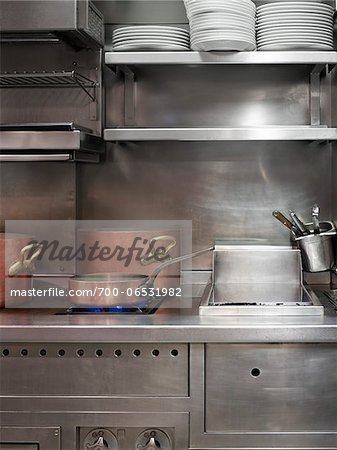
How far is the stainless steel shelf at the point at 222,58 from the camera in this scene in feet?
7.62

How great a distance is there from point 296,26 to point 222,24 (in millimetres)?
272

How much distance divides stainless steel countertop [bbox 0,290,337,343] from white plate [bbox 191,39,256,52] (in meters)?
0.93

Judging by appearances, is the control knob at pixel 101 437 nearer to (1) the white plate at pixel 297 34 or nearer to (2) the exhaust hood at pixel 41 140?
(2) the exhaust hood at pixel 41 140

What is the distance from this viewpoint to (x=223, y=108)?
2.72 m

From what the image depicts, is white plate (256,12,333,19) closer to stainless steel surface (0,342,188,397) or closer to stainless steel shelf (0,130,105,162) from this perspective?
stainless steel shelf (0,130,105,162)

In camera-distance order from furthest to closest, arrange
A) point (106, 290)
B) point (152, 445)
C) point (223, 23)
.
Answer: point (223, 23), point (106, 290), point (152, 445)

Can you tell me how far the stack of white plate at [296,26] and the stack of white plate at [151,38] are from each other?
0.29m

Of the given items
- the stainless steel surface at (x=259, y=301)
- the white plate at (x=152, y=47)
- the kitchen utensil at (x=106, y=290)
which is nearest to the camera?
the stainless steel surface at (x=259, y=301)

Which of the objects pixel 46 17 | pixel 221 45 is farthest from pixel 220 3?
pixel 46 17

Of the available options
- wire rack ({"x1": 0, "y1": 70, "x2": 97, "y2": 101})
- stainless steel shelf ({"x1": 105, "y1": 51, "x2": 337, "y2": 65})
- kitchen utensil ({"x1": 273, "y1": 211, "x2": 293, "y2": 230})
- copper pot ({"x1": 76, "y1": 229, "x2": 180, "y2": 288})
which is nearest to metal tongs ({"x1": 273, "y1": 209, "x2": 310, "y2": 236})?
kitchen utensil ({"x1": 273, "y1": 211, "x2": 293, "y2": 230})

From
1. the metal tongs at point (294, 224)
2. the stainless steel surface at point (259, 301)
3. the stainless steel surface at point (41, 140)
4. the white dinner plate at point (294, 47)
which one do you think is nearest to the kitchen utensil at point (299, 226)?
the metal tongs at point (294, 224)

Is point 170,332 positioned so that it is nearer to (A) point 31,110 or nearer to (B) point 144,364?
(B) point 144,364

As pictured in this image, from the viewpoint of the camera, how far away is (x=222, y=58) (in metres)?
2.34

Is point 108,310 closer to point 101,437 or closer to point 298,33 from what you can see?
point 101,437
